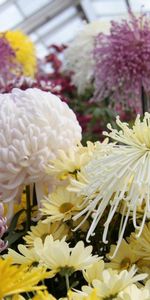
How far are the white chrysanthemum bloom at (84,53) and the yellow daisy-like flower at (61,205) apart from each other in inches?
26.3

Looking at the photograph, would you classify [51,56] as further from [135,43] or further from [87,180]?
[87,180]

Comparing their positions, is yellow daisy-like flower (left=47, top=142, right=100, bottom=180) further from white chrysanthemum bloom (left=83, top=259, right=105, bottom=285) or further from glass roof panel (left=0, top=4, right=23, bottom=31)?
glass roof panel (left=0, top=4, right=23, bottom=31)

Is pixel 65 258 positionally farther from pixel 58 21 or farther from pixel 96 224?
pixel 58 21

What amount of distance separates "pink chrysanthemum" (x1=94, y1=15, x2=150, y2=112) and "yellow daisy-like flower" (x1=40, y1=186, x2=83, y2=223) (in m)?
0.34

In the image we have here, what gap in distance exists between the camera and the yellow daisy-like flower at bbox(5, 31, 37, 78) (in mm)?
1284

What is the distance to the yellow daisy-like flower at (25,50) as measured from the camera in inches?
50.6

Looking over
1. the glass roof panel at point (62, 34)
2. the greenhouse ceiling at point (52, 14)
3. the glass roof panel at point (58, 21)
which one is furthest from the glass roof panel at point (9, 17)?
the glass roof panel at point (62, 34)

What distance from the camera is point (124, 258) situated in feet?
1.49

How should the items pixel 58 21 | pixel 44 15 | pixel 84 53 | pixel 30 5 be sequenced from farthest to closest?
pixel 58 21
pixel 44 15
pixel 30 5
pixel 84 53

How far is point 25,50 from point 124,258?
36.2 inches

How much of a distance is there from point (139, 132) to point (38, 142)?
0.36 feet

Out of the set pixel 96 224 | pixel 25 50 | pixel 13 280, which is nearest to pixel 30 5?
pixel 25 50

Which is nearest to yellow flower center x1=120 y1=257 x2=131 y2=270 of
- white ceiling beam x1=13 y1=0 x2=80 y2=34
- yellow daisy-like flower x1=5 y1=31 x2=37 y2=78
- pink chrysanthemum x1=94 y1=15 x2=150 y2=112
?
pink chrysanthemum x1=94 y1=15 x2=150 y2=112

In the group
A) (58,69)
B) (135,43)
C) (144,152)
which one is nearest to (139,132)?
(144,152)
